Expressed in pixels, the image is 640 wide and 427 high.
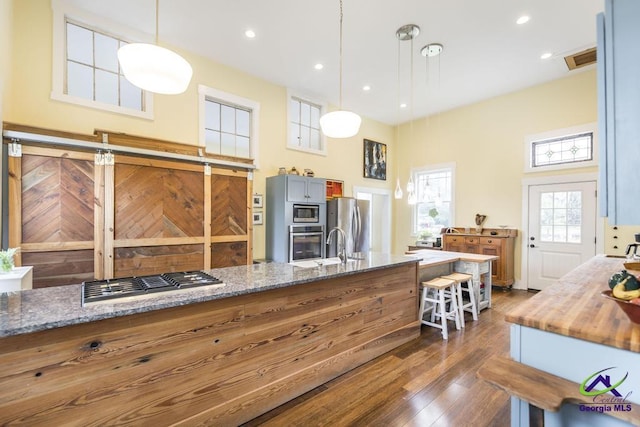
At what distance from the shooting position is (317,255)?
16.6ft

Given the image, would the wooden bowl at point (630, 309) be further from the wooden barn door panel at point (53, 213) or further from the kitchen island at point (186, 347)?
the wooden barn door panel at point (53, 213)

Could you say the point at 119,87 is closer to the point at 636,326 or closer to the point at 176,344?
the point at 176,344

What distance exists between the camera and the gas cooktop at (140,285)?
1.50 m

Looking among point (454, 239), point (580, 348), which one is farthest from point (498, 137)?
point (580, 348)

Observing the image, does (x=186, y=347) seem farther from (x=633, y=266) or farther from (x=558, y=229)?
(x=558, y=229)

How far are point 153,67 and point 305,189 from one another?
3.27 metres

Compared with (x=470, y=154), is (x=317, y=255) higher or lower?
lower

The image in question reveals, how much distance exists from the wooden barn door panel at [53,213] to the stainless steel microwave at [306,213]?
8.68 ft

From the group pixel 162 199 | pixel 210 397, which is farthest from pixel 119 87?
pixel 210 397

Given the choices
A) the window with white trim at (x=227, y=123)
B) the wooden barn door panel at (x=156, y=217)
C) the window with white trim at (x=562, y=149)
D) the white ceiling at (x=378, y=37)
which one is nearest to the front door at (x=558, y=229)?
the window with white trim at (x=562, y=149)

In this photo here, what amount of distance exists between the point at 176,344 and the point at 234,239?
2583 mm

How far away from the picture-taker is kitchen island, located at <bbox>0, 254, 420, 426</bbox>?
4.05 ft

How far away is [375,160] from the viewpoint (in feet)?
22.7

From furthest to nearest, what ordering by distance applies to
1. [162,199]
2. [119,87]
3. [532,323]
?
1. [119,87]
2. [162,199]
3. [532,323]
